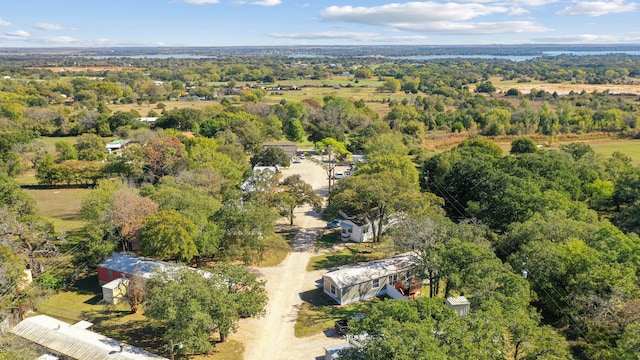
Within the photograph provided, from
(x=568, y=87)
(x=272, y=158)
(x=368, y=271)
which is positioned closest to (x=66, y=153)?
(x=272, y=158)

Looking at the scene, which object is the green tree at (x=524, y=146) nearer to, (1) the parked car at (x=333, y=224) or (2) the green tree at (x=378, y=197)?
(2) the green tree at (x=378, y=197)

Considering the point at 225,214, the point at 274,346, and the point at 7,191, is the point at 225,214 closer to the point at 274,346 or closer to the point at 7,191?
the point at 274,346

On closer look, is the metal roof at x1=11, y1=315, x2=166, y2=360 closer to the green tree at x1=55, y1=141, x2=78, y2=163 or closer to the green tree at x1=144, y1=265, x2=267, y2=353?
the green tree at x1=144, y1=265, x2=267, y2=353

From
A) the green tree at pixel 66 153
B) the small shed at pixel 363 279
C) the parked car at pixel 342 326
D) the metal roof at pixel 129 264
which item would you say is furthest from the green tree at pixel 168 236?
the green tree at pixel 66 153

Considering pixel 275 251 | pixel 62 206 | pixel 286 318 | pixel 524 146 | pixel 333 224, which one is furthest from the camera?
pixel 524 146

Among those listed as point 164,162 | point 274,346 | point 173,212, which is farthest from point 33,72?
point 274,346

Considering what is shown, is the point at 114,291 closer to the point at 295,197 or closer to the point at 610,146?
the point at 295,197

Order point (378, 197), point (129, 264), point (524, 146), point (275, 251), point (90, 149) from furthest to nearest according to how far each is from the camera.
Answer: point (524, 146) < point (90, 149) < point (378, 197) < point (275, 251) < point (129, 264)
